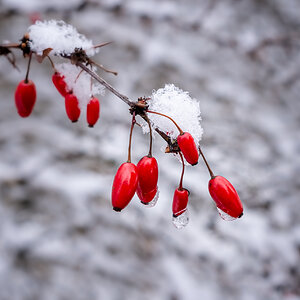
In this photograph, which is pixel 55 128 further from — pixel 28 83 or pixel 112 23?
pixel 28 83

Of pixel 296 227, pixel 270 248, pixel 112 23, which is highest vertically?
pixel 112 23

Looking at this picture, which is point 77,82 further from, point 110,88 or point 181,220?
point 181,220

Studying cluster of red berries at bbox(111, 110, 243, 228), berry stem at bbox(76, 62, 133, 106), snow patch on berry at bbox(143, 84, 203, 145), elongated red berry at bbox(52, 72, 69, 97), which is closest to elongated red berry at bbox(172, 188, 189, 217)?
cluster of red berries at bbox(111, 110, 243, 228)

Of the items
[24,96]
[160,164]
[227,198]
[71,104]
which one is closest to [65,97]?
[71,104]

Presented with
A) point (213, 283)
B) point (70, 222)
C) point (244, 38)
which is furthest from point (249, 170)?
point (70, 222)

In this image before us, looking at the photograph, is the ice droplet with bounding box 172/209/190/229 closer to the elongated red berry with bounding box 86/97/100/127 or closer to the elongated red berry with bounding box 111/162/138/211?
the elongated red berry with bounding box 111/162/138/211

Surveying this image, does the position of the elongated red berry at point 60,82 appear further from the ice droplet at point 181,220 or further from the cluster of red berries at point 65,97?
the ice droplet at point 181,220
